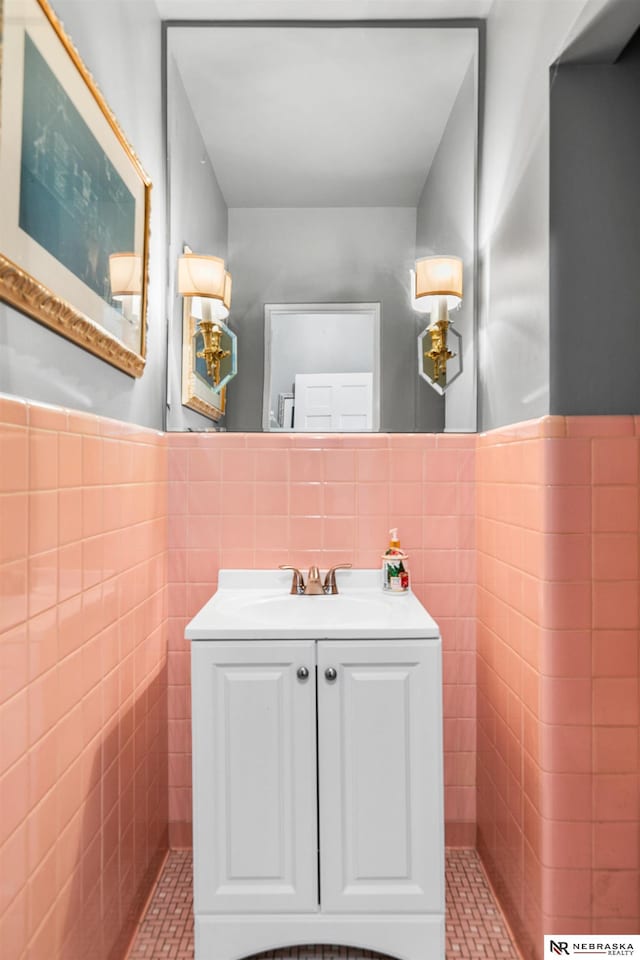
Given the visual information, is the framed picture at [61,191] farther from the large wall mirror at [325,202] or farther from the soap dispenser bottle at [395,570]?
the soap dispenser bottle at [395,570]

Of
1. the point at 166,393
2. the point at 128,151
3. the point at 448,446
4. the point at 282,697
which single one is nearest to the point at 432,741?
the point at 282,697

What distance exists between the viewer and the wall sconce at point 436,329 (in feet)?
6.79

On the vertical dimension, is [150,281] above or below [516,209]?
below

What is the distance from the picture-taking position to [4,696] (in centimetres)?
99

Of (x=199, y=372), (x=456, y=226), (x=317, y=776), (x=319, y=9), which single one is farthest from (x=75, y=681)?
(x=319, y=9)

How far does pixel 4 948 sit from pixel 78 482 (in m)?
0.78

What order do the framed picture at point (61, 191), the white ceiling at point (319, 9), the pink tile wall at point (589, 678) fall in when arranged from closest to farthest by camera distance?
the framed picture at point (61, 191), the pink tile wall at point (589, 678), the white ceiling at point (319, 9)

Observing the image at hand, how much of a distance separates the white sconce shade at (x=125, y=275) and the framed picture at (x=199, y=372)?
1.20 ft

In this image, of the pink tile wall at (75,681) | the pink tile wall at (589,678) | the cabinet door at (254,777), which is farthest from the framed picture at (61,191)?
the pink tile wall at (589,678)

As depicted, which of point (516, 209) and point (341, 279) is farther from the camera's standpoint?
point (341, 279)

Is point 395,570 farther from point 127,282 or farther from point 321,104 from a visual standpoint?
point 321,104

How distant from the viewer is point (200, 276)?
2.07m

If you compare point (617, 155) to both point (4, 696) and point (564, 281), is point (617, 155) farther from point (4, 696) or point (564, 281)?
point (4, 696)

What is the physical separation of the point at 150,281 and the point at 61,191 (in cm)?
67
